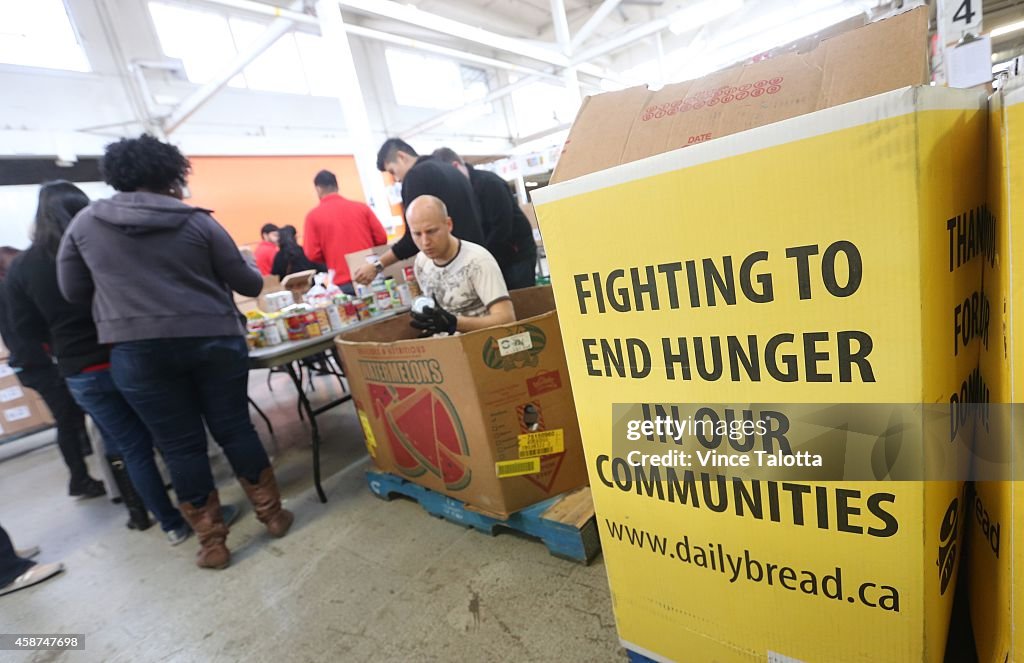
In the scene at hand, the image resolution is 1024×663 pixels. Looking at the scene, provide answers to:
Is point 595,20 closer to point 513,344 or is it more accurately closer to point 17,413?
point 513,344

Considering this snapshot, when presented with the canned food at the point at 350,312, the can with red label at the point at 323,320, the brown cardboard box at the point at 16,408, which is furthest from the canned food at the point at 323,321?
the brown cardboard box at the point at 16,408

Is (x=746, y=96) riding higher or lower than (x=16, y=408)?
higher

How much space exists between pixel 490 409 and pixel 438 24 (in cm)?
501

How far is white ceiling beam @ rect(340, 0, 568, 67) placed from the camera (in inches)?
167

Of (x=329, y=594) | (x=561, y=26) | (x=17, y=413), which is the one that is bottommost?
(x=329, y=594)

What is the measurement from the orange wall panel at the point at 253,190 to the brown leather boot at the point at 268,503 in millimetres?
5115

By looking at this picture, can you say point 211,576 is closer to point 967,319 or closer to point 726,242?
point 726,242

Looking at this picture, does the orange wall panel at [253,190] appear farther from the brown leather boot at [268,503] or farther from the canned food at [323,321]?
the brown leather boot at [268,503]

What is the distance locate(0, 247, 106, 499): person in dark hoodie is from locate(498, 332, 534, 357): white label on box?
271 centimetres

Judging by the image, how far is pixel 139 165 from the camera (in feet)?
5.30

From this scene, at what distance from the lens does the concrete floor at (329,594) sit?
131cm

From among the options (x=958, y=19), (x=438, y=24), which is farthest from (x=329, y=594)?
(x=438, y=24)

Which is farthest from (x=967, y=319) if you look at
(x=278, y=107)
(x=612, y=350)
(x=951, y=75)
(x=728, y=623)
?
(x=278, y=107)

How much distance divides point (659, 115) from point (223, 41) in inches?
322
